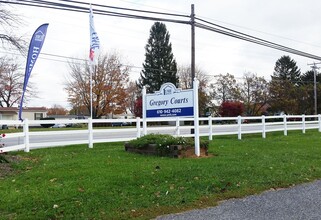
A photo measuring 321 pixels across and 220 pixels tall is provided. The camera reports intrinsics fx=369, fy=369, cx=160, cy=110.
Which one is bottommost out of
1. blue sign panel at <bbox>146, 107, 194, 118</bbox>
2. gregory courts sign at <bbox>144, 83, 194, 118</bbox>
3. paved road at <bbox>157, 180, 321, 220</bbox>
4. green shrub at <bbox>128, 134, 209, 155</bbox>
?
paved road at <bbox>157, 180, 321, 220</bbox>

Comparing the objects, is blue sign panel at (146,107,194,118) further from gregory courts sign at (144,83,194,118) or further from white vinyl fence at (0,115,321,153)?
white vinyl fence at (0,115,321,153)

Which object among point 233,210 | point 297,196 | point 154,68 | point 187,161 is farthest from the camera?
point 154,68

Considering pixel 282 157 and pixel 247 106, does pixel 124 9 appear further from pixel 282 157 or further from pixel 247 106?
pixel 247 106

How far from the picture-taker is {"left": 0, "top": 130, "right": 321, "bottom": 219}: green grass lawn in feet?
18.7

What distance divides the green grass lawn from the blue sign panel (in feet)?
5.81

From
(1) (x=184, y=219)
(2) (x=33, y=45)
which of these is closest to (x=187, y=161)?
(1) (x=184, y=219)

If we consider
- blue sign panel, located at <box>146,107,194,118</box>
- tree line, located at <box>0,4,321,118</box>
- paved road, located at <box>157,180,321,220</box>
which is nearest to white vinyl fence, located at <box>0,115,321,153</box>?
blue sign panel, located at <box>146,107,194,118</box>

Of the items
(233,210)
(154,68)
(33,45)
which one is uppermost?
(154,68)

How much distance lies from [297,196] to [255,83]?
205 ft

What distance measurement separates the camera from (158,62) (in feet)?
239

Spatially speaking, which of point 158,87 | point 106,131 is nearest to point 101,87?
point 158,87

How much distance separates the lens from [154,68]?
240 ft

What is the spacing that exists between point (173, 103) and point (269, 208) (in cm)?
616

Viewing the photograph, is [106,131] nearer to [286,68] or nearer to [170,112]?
[170,112]
